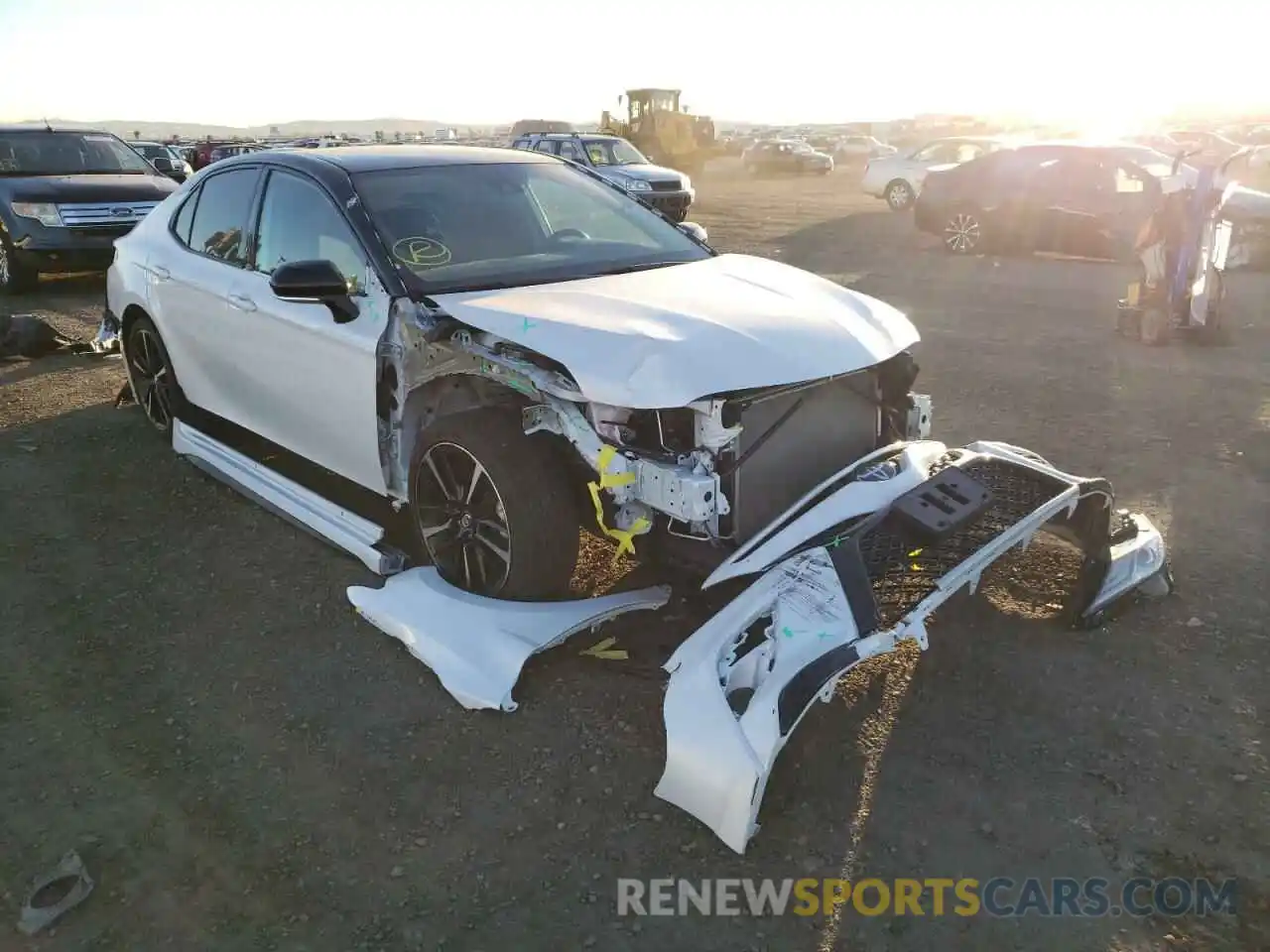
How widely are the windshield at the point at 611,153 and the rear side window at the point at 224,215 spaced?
556 inches

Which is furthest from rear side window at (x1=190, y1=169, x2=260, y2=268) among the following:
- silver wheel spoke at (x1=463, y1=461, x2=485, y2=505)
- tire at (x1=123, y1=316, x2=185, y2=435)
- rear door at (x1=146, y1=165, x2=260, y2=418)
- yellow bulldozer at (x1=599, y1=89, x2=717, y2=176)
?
yellow bulldozer at (x1=599, y1=89, x2=717, y2=176)

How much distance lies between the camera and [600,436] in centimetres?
320

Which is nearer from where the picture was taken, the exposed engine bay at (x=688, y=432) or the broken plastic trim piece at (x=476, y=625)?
the exposed engine bay at (x=688, y=432)

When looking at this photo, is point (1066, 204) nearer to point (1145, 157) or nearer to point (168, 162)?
point (1145, 157)

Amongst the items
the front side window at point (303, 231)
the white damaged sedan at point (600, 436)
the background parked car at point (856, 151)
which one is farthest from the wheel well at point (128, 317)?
the background parked car at point (856, 151)

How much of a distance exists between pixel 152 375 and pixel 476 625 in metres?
3.50

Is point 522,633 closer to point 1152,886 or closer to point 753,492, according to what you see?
point 753,492

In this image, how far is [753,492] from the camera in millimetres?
3279

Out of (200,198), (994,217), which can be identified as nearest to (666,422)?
(200,198)

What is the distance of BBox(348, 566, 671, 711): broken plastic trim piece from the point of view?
3.20 metres

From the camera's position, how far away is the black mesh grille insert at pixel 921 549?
2.81 m

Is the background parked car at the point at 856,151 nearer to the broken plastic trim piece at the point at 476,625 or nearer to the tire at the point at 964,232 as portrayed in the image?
the tire at the point at 964,232

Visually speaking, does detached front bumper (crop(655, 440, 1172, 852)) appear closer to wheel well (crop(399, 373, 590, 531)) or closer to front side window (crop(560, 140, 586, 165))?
wheel well (crop(399, 373, 590, 531))

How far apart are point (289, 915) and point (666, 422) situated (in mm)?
1780
